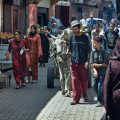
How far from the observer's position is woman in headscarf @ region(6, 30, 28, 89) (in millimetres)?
14108

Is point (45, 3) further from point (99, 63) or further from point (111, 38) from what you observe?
point (99, 63)

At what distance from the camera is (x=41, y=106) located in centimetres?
1045

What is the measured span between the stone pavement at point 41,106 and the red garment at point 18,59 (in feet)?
1.90

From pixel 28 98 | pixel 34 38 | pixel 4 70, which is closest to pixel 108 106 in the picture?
pixel 28 98

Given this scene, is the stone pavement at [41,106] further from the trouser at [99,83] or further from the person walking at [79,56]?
the person walking at [79,56]

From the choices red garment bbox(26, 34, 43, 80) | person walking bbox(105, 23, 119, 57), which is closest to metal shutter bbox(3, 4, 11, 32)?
person walking bbox(105, 23, 119, 57)

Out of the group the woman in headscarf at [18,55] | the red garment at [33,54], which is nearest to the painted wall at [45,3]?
the red garment at [33,54]

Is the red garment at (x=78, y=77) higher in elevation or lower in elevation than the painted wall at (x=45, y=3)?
lower

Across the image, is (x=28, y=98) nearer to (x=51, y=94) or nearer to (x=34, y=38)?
(x=51, y=94)

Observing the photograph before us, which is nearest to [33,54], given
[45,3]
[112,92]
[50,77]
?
[50,77]

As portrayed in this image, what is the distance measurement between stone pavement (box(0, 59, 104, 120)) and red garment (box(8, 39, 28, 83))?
0.58 meters

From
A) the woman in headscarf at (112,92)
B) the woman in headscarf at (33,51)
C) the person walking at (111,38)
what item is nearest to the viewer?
the woman in headscarf at (112,92)

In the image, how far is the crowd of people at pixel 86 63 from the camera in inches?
220

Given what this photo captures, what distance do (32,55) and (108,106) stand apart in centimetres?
1009
